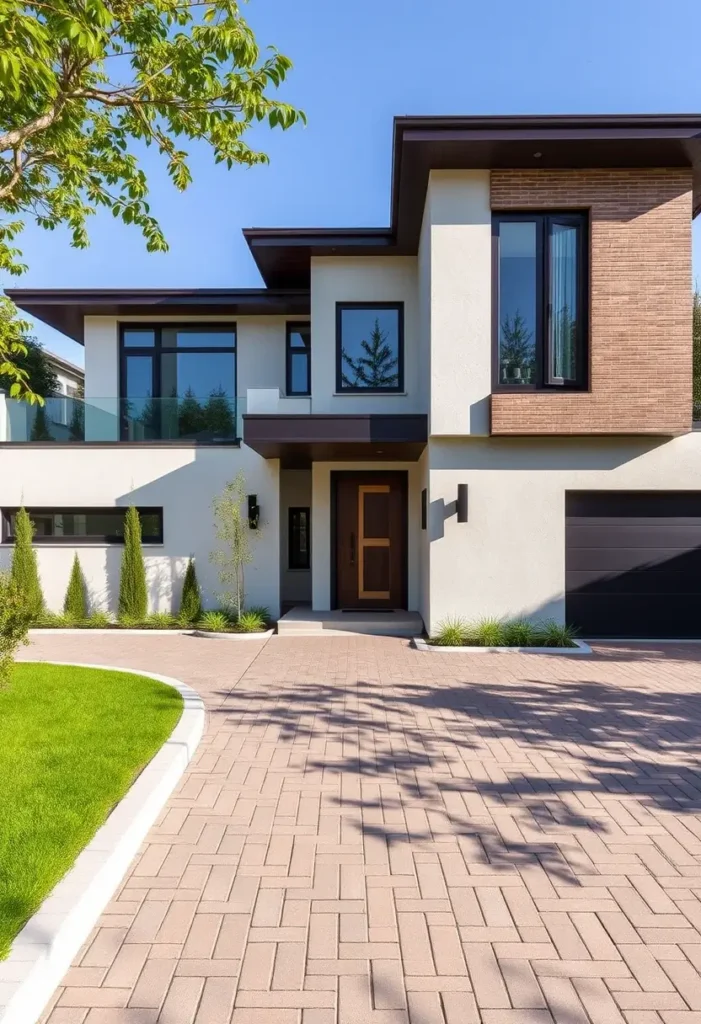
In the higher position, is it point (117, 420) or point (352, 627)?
point (117, 420)

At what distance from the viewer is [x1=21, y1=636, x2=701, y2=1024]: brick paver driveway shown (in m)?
2.54

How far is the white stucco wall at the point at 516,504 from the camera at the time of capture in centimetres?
997

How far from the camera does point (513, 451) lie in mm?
9969

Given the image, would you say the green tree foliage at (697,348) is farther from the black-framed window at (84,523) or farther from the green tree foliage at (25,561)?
the green tree foliage at (25,561)

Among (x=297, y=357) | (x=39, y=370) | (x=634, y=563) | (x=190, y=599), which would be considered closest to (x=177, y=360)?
(x=297, y=357)

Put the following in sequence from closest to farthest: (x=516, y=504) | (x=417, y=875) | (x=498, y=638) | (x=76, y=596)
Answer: (x=417, y=875) < (x=498, y=638) < (x=516, y=504) < (x=76, y=596)

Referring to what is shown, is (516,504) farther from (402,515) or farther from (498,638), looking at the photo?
(402,515)

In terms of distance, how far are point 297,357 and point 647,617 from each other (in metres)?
8.88

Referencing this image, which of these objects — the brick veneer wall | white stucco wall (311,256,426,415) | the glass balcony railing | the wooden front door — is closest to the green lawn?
the wooden front door

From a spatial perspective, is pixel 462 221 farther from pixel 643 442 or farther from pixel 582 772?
Answer: pixel 582 772

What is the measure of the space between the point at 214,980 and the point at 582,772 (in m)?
3.21

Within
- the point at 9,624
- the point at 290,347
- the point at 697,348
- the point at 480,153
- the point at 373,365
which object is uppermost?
the point at 697,348

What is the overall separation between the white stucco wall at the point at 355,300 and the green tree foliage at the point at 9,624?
6.77 metres

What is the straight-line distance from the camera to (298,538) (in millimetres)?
15703
